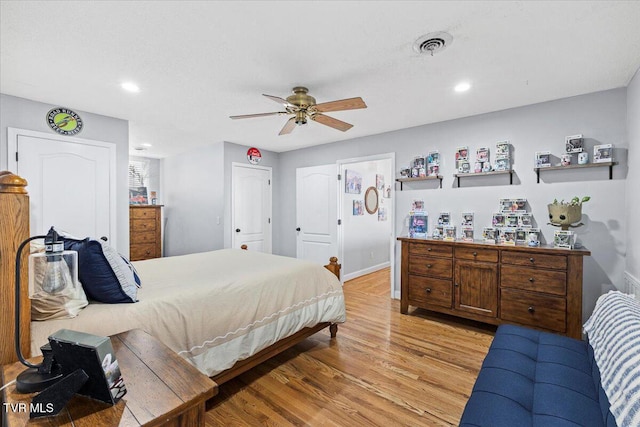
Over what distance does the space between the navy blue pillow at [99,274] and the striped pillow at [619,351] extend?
220cm

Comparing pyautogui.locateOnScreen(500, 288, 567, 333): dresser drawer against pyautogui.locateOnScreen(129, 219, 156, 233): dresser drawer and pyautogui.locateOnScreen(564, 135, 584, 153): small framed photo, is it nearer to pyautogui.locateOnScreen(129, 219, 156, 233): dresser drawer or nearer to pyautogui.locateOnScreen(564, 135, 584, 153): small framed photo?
pyautogui.locateOnScreen(564, 135, 584, 153): small framed photo

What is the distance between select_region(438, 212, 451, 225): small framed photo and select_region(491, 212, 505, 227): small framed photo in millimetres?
502

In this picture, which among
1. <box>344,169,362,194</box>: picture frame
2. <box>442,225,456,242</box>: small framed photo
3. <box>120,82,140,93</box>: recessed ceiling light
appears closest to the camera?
<box>120,82,140,93</box>: recessed ceiling light

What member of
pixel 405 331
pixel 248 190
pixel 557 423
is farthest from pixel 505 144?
pixel 248 190

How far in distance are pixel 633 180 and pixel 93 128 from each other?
5.47 meters

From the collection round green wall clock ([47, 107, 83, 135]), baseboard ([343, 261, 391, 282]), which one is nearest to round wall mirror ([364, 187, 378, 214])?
baseboard ([343, 261, 391, 282])

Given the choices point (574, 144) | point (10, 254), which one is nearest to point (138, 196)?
point (10, 254)

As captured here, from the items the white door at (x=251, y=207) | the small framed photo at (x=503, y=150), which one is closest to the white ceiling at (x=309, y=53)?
the small framed photo at (x=503, y=150)

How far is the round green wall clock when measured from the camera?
313 cm

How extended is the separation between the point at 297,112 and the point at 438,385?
2.46 meters

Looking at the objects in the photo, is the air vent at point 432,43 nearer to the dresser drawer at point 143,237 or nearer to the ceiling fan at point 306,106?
the ceiling fan at point 306,106

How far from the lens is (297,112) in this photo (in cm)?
260

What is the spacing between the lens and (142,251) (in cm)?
559

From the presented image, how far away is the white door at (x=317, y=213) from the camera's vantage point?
5008 mm
